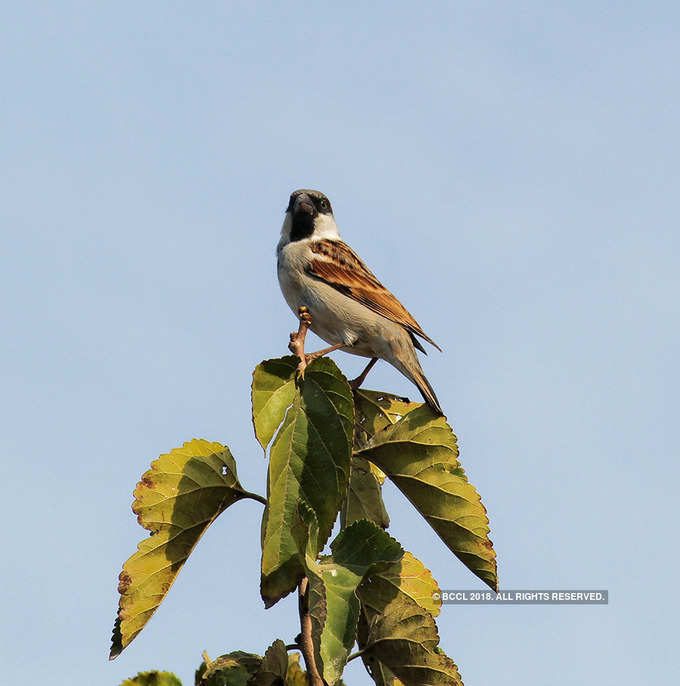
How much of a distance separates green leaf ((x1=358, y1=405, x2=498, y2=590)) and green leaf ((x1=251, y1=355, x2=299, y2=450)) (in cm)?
58

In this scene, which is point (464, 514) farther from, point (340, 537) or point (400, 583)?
point (340, 537)

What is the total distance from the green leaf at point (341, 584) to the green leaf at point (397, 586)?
4.1 inches

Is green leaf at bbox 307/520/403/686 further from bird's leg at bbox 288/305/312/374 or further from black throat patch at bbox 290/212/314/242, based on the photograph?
black throat patch at bbox 290/212/314/242

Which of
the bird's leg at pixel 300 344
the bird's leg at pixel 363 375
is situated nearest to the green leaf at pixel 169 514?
the bird's leg at pixel 300 344

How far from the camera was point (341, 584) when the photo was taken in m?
3.49

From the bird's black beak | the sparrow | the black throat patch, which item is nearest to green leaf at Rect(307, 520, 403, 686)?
the sparrow

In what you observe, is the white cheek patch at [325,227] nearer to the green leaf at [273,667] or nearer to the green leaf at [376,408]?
the green leaf at [376,408]

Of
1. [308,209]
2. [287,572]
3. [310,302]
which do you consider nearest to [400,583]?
[287,572]

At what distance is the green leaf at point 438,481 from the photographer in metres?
4.11

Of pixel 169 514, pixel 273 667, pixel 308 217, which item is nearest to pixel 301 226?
pixel 308 217

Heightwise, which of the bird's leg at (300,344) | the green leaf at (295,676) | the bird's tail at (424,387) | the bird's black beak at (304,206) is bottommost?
the green leaf at (295,676)

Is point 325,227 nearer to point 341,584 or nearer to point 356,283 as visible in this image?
point 356,283

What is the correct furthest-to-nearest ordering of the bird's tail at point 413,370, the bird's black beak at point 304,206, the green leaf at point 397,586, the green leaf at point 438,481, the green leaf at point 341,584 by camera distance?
the bird's black beak at point 304,206
the bird's tail at point 413,370
the green leaf at point 438,481
the green leaf at point 397,586
the green leaf at point 341,584

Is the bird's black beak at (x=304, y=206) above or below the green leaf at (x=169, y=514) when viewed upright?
above
